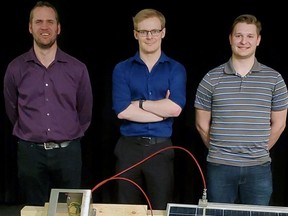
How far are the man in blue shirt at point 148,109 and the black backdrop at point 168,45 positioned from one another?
42.9 inches

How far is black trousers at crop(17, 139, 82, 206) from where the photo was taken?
292 centimetres

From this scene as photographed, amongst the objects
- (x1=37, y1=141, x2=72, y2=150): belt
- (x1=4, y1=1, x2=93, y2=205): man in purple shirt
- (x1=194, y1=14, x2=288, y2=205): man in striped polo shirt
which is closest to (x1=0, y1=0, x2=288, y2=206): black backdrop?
(x1=4, y1=1, x2=93, y2=205): man in purple shirt

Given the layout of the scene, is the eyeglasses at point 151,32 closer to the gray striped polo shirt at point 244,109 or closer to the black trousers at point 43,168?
the gray striped polo shirt at point 244,109

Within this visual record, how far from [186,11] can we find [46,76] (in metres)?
1.41

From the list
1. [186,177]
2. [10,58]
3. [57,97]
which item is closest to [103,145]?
[186,177]

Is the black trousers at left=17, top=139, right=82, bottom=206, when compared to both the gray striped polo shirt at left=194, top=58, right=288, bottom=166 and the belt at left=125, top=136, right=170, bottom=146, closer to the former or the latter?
the belt at left=125, top=136, right=170, bottom=146

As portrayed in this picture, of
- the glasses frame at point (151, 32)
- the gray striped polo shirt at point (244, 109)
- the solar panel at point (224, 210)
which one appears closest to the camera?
the solar panel at point (224, 210)

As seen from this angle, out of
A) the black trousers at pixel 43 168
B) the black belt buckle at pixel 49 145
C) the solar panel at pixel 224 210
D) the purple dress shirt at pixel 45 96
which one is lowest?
the black trousers at pixel 43 168

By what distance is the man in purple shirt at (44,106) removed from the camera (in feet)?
9.50

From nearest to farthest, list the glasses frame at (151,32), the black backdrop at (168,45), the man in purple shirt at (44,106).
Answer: the glasses frame at (151,32), the man in purple shirt at (44,106), the black backdrop at (168,45)

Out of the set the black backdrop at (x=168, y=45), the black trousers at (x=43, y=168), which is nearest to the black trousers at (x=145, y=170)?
the black trousers at (x=43, y=168)

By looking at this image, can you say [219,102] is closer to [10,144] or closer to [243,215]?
[243,215]

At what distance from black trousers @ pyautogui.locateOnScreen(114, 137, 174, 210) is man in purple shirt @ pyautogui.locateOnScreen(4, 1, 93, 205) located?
31cm

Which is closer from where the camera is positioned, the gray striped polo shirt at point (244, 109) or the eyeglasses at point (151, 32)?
the gray striped polo shirt at point (244, 109)
